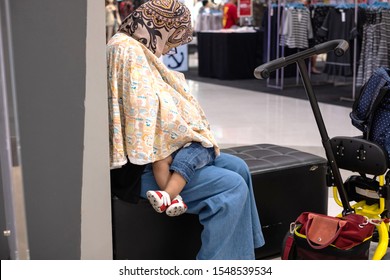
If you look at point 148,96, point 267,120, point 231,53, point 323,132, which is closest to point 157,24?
point 148,96

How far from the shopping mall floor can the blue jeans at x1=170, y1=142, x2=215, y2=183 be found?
7.71 feet

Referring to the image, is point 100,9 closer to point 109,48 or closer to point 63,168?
point 109,48

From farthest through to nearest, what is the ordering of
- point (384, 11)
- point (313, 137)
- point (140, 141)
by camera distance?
point (384, 11) < point (313, 137) < point (140, 141)

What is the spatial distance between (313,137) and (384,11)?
2474 millimetres

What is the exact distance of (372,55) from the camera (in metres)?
8.02

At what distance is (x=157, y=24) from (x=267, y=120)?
4.57 metres

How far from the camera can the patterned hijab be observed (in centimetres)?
271

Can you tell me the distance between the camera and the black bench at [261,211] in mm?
2760

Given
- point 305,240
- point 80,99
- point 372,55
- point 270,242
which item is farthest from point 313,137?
point 80,99

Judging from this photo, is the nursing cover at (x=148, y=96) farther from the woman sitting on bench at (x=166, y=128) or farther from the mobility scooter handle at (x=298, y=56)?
the mobility scooter handle at (x=298, y=56)

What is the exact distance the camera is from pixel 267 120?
7211 mm

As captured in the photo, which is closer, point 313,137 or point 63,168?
point 63,168

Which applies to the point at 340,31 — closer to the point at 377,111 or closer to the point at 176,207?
the point at 377,111

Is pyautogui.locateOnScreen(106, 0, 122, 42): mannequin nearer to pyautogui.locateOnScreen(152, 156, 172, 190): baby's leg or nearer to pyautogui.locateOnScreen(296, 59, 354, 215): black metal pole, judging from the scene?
pyautogui.locateOnScreen(296, 59, 354, 215): black metal pole
